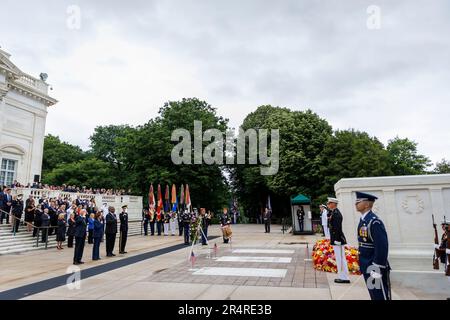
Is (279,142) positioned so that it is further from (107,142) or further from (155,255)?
(107,142)

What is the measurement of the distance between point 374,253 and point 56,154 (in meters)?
61.5

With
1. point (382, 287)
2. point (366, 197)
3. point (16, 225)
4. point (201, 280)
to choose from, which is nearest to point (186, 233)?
point (16, 225)

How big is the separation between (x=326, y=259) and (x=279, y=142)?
90.1 ft

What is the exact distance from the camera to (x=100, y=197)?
2933 cm

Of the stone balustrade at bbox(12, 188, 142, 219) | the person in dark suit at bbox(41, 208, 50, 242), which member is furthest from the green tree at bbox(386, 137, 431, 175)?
the person in dark suit at bbox(41, 208, 50, 242)

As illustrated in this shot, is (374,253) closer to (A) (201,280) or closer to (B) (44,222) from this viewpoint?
(A) (201,280)

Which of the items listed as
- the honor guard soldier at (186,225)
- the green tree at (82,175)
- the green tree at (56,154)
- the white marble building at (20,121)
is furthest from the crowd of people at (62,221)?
the green tree at (56,154)

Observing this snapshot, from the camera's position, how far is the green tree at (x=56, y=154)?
183 ft

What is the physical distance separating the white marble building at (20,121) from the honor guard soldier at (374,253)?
101ft

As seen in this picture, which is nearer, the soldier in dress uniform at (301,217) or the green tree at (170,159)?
the soldier in dress uniform at (301,217)

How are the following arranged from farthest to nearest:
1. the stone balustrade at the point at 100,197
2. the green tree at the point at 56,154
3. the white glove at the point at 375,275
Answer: the green tree at the point at 56,154 < the stone balustrade at the point at 100,197 < the white glove at the point at 375,275

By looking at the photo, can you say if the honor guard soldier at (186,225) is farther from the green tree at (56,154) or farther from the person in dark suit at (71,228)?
the green tree at (56,154)

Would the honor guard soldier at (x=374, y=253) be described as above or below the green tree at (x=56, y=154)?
below
